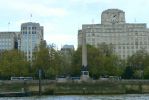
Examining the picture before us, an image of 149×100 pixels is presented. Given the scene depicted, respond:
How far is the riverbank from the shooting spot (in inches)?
5103

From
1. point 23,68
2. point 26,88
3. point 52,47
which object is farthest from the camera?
point 52,47

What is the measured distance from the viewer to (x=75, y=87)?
130m

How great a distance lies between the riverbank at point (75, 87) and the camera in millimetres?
129625

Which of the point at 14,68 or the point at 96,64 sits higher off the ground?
the point at 96,64

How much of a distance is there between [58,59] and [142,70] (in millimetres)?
25234

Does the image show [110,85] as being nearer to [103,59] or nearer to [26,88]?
[26,88]

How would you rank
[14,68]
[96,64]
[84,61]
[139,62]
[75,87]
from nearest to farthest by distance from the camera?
1. [75,87]
2. [84,61]
3. [14,68]
4. [96,64]
5. [139,62]

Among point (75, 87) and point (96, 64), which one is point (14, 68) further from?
point (75, 87)

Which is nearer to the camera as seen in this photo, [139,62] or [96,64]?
[96,64]

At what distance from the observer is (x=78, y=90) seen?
129875mm

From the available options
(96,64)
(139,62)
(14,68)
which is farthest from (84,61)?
(139,62)

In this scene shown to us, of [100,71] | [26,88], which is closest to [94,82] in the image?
[26,88]

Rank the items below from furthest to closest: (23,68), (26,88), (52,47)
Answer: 1. (52,47)
2. (23,68)
3. (26,88)

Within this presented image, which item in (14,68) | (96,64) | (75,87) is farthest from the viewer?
(96,64)
